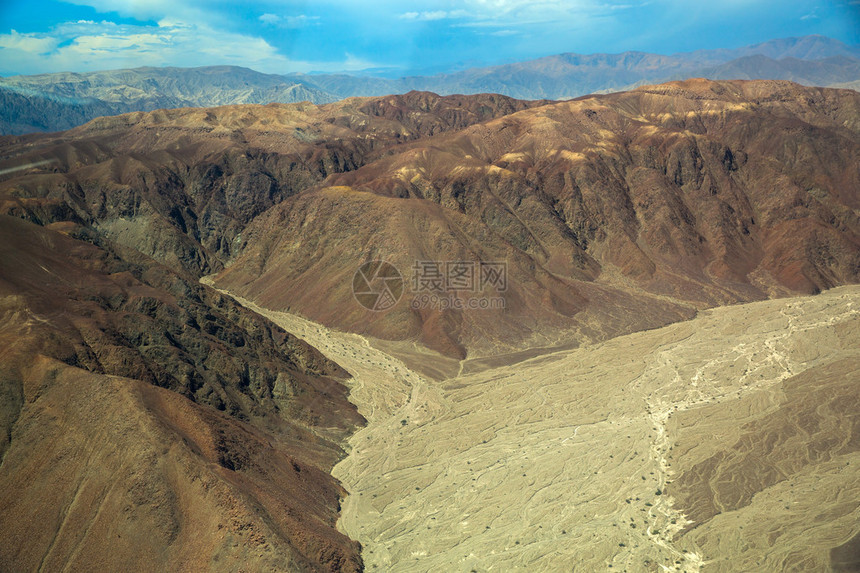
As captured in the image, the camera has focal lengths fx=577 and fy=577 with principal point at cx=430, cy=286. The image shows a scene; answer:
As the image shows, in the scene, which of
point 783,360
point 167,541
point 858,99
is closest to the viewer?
point 167,541

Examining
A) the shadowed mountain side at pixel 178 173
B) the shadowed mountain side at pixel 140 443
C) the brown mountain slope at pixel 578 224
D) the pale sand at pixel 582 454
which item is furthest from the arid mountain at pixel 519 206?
the shadowed mountain side at pixel 140 443

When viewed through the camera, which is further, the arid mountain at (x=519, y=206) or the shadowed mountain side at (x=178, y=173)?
the shadowed mountain side at (x=178, y=173)

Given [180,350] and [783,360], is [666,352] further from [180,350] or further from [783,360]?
[180,350]

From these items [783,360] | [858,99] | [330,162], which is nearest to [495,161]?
[330,162]

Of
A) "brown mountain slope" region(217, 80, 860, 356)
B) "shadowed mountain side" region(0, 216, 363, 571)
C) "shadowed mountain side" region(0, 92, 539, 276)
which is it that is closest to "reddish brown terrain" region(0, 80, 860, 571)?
"shadowed mountain side" region(0, 216, 363, 571)

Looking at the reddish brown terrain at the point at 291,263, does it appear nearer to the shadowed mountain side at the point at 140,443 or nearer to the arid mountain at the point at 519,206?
the shadowed mountain side at the point at 140,443

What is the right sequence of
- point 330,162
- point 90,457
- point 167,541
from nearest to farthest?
point 167,541 < point 90,457 < point 330,162
